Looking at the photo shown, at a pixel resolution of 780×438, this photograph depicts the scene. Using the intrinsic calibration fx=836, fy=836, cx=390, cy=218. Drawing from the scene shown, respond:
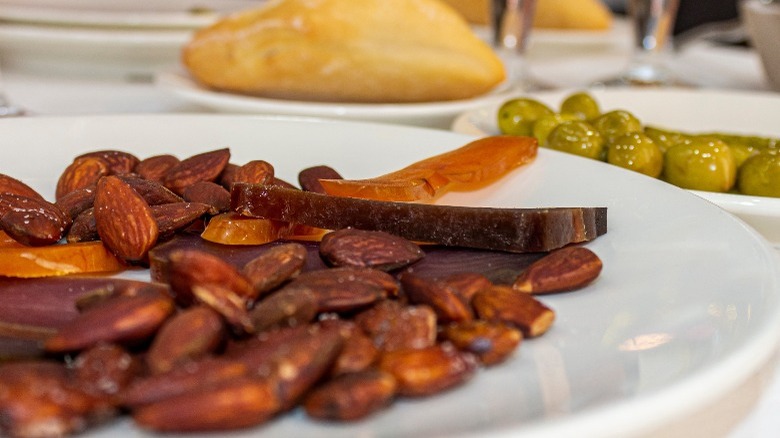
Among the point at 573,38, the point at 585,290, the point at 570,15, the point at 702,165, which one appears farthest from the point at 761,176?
the point at 570,15

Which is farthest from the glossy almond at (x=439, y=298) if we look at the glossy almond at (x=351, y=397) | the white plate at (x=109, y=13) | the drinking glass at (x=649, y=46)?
the drinking glass at (x=649, y=46)

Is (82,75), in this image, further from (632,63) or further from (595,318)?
(595,318)

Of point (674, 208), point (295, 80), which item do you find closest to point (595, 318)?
point (674, 208)

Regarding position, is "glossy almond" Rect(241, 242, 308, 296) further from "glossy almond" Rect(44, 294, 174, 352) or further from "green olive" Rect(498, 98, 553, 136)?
"green olive" Rect(498, 98, 553, 136)

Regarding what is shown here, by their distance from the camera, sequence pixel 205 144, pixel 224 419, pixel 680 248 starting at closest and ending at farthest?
pixel 224 419, pixel 680 248, pixel 205 144

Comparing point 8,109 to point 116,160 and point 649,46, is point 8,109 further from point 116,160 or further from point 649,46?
point 649,46

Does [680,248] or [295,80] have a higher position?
[295,80]
